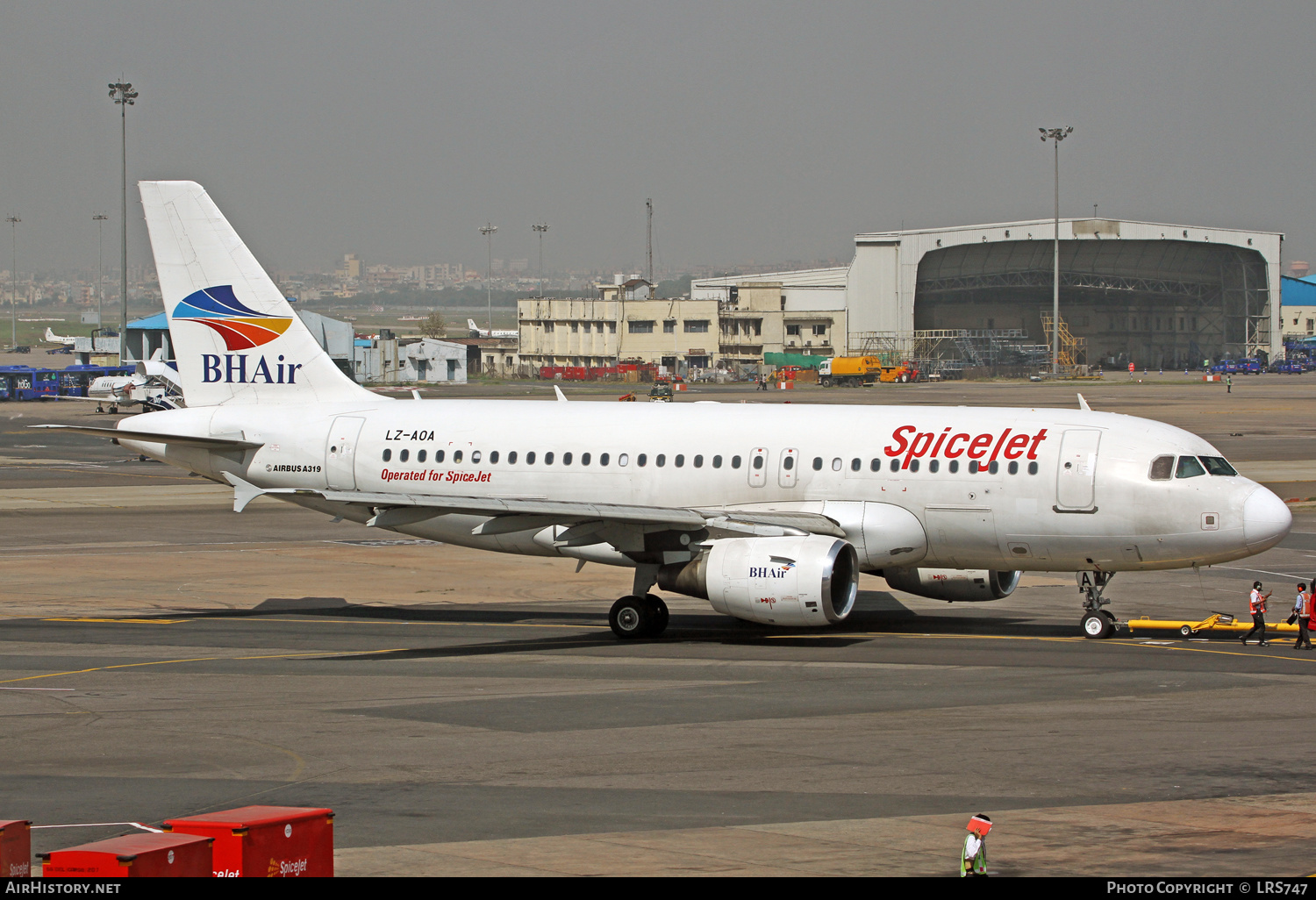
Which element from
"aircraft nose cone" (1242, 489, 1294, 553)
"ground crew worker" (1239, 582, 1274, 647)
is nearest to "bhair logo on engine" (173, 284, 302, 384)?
"aircraft nose cone" (1242, 489, 1294, 553)

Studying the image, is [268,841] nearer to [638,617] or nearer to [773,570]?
[773,570]

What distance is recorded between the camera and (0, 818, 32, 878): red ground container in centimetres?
1041

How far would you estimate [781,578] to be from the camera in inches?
1066

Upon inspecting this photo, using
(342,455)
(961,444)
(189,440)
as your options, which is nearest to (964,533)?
(961,444)

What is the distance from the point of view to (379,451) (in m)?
33.7

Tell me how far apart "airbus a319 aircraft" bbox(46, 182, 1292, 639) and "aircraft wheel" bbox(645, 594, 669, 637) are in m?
0.06

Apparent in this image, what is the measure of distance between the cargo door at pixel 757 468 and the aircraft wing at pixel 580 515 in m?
1.02

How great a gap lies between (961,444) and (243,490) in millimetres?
17167

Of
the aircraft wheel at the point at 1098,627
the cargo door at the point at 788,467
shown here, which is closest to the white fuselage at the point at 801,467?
the cargo door at the point at 788,467

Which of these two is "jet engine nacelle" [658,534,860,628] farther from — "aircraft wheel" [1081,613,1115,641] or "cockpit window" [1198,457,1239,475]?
"cockpit window" [1198,457,1239,475]

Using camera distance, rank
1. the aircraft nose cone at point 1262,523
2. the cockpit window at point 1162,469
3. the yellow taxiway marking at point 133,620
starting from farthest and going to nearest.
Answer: the yellow taxiway marking at point 133,620, the cockpit window at point 1162,469, the aircraft nose cone at point 1262,523

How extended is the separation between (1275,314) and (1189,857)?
200905mm

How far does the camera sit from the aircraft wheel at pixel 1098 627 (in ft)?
95.3

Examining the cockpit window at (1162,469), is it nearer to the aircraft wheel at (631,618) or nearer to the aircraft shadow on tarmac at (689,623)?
the aircraft shadow on tarmac at (689,623)
